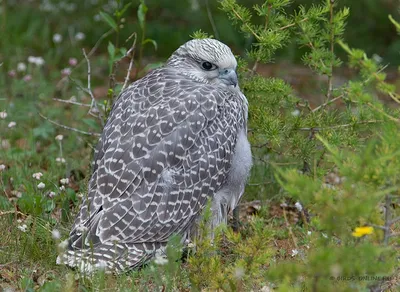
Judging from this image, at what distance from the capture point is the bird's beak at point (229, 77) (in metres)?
5.77

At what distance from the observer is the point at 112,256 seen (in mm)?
5000

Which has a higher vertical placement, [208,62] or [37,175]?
[208,62]

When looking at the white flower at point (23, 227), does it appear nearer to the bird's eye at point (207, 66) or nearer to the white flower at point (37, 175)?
the white flower at point (37, 175)

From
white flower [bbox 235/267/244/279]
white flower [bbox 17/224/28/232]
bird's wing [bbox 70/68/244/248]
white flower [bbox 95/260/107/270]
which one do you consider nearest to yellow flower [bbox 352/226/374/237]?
Answer: white flower [bbox 235/267/244/279]

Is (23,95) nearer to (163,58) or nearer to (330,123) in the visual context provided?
(163,58)

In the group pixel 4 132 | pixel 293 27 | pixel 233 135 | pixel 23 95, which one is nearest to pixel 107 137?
pixel 233 135

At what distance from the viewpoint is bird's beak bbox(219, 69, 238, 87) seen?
5.77 metres

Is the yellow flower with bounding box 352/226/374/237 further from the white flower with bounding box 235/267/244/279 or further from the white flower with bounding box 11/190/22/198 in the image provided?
the white flower with bounding box 11/190/22/198

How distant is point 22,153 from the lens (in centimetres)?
697

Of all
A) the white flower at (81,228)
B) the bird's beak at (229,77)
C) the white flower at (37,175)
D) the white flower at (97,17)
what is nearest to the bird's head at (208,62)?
the bird's beak at (229,77)

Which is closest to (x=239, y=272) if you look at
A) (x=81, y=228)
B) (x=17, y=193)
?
(x=81, y=228)

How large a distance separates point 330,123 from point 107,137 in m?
1.62

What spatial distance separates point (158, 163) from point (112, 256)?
0.68 metres

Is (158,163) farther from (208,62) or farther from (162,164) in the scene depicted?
(208,62)
